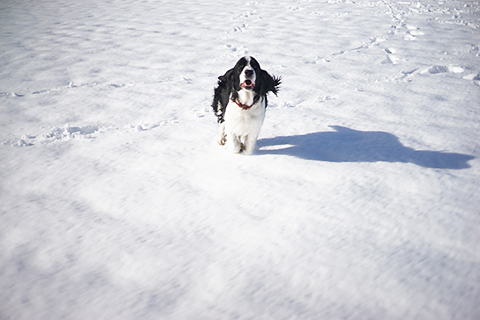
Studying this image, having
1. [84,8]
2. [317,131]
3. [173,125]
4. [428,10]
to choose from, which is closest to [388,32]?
[428,10]

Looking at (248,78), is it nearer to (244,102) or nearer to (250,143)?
(244,102)

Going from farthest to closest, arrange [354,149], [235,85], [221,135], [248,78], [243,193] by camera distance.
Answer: [221,135] → [354,149] → [235,85] → [248,78] → [243,193]

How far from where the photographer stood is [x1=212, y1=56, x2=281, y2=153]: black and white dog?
8.79ft

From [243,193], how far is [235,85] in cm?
109

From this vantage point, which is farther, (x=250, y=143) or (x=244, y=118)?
(x=250, y=143)

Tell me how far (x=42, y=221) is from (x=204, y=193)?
1.15m

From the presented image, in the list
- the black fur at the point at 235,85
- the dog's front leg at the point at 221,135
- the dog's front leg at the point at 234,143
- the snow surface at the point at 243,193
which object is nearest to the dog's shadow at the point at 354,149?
the snow surface at the point at 243,193

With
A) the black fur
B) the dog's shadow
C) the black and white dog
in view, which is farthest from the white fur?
the dog's shadow

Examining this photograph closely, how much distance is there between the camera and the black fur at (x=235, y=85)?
2.73 m

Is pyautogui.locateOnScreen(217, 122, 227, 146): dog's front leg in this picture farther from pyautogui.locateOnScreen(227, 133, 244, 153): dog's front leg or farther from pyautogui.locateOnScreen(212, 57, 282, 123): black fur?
pyautogui.locateOnScreen(227, 133, 244, 153): dog's front leg

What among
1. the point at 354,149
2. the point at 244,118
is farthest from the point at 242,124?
the point at 354,149

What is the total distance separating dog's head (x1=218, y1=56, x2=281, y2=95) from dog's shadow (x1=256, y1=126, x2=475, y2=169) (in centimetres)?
60

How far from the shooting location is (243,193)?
2.27 m

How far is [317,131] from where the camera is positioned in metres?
3.29
